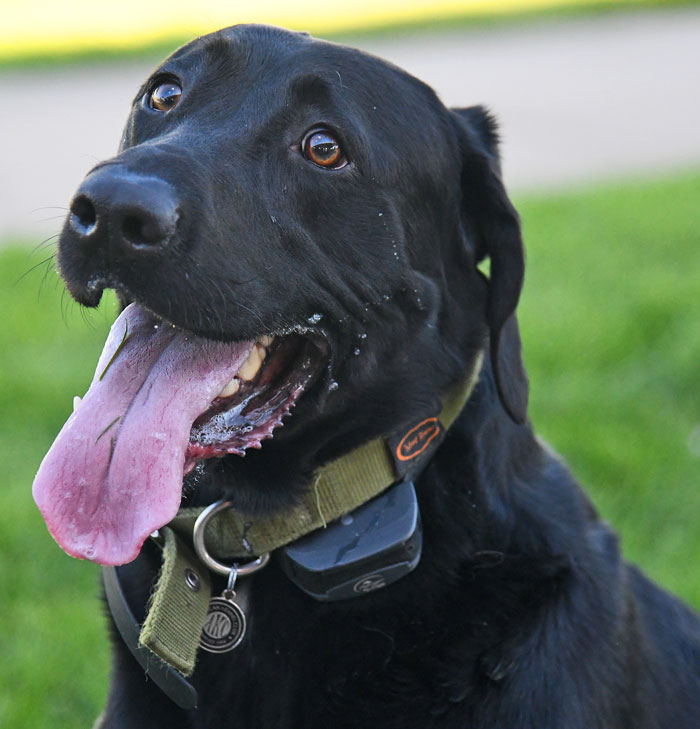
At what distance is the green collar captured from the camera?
219 centimetres

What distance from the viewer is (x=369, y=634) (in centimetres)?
232

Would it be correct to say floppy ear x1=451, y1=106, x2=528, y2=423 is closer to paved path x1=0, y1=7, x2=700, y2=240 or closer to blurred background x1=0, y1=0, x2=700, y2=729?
blurred background x1=0, y1=0, x2=700, y2=729

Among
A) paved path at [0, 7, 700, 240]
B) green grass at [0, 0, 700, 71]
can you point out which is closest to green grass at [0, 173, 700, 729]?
paved path at [0, 7, 700, 240]

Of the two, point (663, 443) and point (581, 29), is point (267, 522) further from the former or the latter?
point (581, 29)

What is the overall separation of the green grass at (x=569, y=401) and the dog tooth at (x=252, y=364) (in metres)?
0.43

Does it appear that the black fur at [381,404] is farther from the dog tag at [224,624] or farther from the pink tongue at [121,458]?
the pink tongue at [121,458]

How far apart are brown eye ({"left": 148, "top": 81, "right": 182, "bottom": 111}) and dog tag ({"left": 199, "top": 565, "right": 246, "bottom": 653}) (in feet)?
3.54

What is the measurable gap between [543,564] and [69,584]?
6.30ft

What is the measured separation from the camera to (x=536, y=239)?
685cm

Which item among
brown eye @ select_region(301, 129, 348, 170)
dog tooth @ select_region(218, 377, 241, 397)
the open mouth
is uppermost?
brown eye @ select_region(301, 129, 348, 170)

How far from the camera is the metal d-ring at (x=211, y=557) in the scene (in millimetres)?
2238

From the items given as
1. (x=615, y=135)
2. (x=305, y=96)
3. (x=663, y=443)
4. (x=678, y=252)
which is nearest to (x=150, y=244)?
(x=305, y=96)

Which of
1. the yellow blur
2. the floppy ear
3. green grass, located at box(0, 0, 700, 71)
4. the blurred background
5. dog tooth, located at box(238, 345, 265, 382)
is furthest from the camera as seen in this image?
the yellow blur

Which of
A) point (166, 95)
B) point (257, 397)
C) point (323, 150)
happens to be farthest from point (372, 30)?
Result: point (257, 397)
